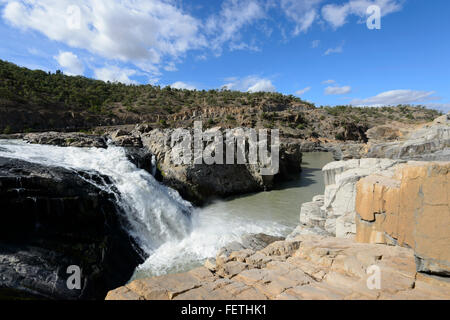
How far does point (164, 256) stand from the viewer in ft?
28.5

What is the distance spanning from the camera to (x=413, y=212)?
3.79 metres

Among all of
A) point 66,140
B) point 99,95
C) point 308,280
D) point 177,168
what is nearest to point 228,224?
point 177,168

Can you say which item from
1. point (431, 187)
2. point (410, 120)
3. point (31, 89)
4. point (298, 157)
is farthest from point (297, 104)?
point (431, 187)

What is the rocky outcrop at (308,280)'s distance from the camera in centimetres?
336

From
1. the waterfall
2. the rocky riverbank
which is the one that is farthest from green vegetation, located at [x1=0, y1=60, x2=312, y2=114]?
the rocky riverbank

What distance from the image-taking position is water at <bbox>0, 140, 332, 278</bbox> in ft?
29.3

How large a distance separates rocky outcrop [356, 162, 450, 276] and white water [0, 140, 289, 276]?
528 centimetres

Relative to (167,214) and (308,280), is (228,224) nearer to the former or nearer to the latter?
(167,214)

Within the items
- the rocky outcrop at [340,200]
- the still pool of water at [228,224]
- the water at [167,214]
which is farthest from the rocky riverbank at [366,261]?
the water at [167,214]

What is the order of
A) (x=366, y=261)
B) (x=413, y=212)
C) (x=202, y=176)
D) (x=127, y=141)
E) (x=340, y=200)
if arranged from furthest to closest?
(x=127, y=141), (x=202, y=176), (x=340, y=200), (x=366, y=261), (x=413, y=212)

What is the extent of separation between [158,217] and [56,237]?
3.80m

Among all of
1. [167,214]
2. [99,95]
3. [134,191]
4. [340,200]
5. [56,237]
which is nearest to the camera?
[56,237]

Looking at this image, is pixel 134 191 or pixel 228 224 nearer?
pixel 134 191
